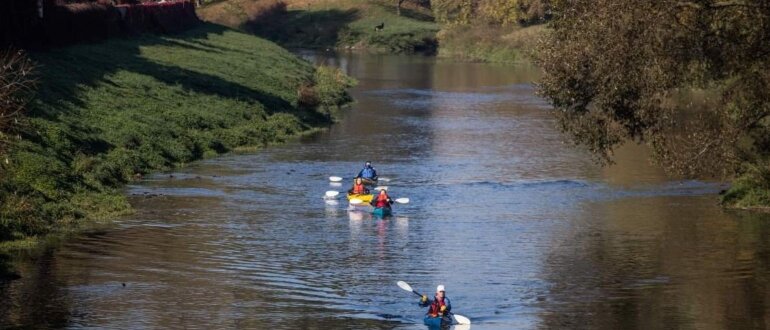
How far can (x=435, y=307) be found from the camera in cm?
2464

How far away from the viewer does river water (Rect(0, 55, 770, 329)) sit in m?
25.3

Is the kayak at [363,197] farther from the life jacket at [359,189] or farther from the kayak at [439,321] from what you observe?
the kayak at [439,321]

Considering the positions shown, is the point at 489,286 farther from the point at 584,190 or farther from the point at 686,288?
the point at 584,190

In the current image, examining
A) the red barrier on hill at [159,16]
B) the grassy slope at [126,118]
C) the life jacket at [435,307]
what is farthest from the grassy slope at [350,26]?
the life jacket at [435,307]

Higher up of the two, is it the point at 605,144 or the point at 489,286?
the point at 605,144

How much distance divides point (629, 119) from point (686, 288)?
4.74 meters

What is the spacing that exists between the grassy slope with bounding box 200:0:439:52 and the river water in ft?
240

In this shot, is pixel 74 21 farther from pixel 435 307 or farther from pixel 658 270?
pixel 435 307

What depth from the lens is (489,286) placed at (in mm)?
28266

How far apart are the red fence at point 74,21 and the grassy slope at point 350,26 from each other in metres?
32.9

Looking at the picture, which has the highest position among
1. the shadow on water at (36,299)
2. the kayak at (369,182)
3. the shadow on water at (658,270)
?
the shadow on water at (36,299)

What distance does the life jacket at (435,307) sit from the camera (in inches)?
966

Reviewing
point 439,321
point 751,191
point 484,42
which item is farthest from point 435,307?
point 484,42

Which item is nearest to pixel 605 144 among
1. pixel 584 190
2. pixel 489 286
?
pixel 489 286
